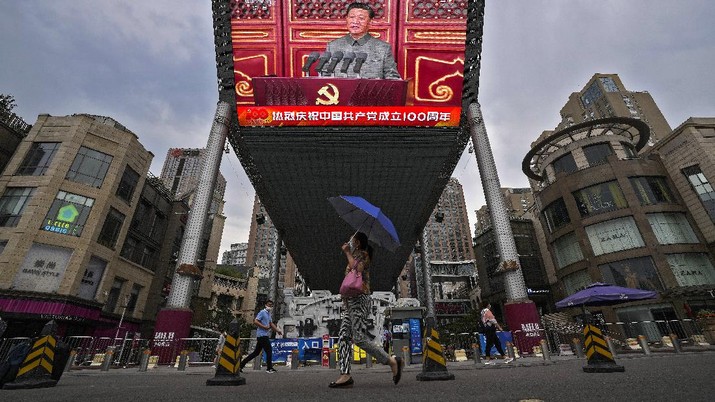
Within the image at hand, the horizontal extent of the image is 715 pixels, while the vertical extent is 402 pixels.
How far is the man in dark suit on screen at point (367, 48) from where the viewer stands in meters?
18.1

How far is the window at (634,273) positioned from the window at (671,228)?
6.86ft

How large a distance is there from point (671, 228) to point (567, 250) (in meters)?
6.88

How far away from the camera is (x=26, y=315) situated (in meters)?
18.1

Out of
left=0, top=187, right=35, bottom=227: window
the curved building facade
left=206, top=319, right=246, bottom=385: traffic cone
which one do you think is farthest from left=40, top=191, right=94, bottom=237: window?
the curved building facade

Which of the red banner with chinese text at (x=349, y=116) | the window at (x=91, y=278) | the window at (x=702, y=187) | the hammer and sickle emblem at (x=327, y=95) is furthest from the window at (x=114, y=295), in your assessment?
the window at (x=702, y=187)

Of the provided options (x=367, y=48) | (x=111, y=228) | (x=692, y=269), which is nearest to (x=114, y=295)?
(x=111, y=228)

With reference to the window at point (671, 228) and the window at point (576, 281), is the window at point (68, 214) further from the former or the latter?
the window at point (671, 228)

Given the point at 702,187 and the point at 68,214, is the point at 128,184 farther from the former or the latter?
the point at 702,187

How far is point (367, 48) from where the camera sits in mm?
18391

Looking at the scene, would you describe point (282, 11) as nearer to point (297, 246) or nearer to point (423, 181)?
point (423, 181)

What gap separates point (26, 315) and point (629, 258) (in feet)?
123

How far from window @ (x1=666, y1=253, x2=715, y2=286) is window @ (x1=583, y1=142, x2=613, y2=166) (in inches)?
353

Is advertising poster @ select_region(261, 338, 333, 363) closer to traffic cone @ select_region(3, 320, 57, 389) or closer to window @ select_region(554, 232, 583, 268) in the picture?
traffic cone @ select_region(3, 320, 57, 389)

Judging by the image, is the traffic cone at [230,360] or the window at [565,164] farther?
the window at [565,164]
